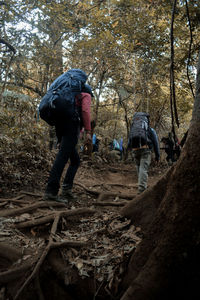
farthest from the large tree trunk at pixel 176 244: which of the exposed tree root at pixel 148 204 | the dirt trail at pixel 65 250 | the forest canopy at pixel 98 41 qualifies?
the forest canopy at pixel 98 41

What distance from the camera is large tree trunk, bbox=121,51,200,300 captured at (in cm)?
132

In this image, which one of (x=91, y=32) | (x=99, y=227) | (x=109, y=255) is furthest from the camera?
(x=91, y=32)

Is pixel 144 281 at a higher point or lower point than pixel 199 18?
lower

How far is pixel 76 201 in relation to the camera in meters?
3.84

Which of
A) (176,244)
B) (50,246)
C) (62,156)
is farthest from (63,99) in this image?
(176,244)

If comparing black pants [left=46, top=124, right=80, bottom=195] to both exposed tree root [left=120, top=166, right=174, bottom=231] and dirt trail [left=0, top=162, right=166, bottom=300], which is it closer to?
dirt trail [left=0, top=162, right=166, bottom=300]

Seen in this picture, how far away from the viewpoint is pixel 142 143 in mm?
4711

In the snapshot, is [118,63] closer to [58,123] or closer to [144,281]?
[58,123]

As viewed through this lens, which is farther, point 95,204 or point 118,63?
point 118,63

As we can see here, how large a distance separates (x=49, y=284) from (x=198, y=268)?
4.05ft

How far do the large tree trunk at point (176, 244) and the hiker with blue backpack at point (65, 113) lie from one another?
2038 mm

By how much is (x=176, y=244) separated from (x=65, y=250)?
46.2 inches

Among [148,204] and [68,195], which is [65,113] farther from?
[148,204]

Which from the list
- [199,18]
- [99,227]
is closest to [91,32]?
[199,18]
